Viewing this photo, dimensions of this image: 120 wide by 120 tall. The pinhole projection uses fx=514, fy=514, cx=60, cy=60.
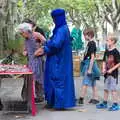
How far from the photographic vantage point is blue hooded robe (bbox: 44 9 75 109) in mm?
9531

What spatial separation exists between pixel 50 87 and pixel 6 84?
11.8 ft

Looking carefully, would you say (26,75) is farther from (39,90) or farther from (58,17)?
(39,90)

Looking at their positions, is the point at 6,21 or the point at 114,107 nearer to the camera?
the point at 114,107

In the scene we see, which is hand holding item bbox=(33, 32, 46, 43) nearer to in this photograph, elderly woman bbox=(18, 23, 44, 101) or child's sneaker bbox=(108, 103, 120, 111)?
elderly woman bbox=(18, 23, 44, 101)

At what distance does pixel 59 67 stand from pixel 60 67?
0.07 feet

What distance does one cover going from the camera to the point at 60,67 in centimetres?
963

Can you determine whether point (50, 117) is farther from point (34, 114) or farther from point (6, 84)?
point (6, 84)

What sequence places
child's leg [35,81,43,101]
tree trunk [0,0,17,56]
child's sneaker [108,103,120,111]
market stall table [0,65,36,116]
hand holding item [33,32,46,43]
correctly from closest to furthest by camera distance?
1. market stall table [0,65,36,116]
2. child's sneaker [108,103,120,111]
3. hand holding item [33,32,46,43]
4. child's leg [35,81,43,101]
5. tree trunk [0,0,17,56]

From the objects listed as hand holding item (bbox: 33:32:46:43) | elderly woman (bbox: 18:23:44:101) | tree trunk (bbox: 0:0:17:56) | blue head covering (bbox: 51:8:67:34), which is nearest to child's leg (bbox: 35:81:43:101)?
elderly woman (bbox: 18:23:44:101)

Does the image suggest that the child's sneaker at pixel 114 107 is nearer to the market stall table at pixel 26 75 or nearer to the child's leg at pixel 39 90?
the market stall table at pixel 26 75

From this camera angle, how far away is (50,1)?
146 feet

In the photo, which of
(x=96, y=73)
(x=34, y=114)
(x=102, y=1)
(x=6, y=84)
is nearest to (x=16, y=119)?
(x=34, y=114)

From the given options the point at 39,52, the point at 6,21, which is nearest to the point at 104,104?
the point at 39,52

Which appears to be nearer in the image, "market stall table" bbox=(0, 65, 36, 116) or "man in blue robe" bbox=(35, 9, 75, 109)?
"market stall table" bbox=(0, 65, 36, 116)
